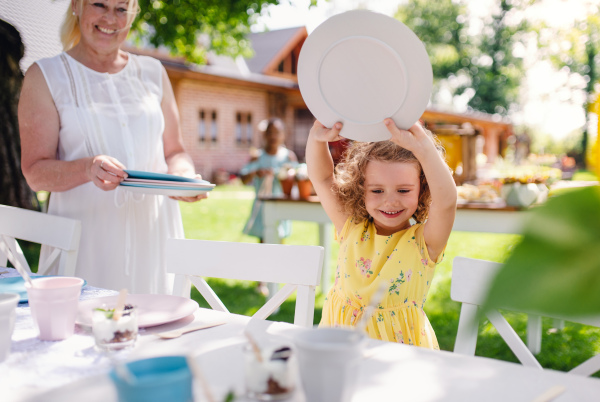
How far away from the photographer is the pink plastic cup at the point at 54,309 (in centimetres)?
111

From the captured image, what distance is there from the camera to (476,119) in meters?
24.2

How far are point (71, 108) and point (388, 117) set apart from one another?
1.29m

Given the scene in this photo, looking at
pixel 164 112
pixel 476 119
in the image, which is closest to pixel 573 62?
pixel 476 119

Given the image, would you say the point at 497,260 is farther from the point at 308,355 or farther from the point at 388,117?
the point at 388,117

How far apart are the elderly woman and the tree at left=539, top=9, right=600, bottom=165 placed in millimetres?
1656

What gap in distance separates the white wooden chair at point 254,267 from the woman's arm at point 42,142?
478mm

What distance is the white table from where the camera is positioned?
2.92 feet

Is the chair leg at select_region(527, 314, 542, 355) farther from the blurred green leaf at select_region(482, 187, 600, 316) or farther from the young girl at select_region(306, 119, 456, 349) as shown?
the blurred green leaf at select_region(482, 187, 600, 316)

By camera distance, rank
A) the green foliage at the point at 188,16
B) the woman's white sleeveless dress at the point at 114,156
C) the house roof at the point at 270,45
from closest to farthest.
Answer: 1. the woman's white sleeveless dress at the point at 114,156
2. the green foliage at the point at 188,16
3. the house roof at the point at 270,45

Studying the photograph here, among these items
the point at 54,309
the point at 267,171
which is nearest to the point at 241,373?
the point at 54,309

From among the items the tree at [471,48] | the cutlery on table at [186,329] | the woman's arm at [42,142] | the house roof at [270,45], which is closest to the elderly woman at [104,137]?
the woman's arm at [42,142]

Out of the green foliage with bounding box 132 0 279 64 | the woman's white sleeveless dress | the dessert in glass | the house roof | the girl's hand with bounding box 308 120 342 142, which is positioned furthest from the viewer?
the house roof

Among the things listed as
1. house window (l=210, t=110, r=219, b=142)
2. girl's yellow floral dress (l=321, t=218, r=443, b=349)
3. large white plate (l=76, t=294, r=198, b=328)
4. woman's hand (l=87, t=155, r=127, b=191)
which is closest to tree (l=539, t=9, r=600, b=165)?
girl's yellow floral dress (l=321, t=218, r=443, b=349)

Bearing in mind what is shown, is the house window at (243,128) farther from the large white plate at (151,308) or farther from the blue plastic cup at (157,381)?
the blue plastic cup at (157,381)
